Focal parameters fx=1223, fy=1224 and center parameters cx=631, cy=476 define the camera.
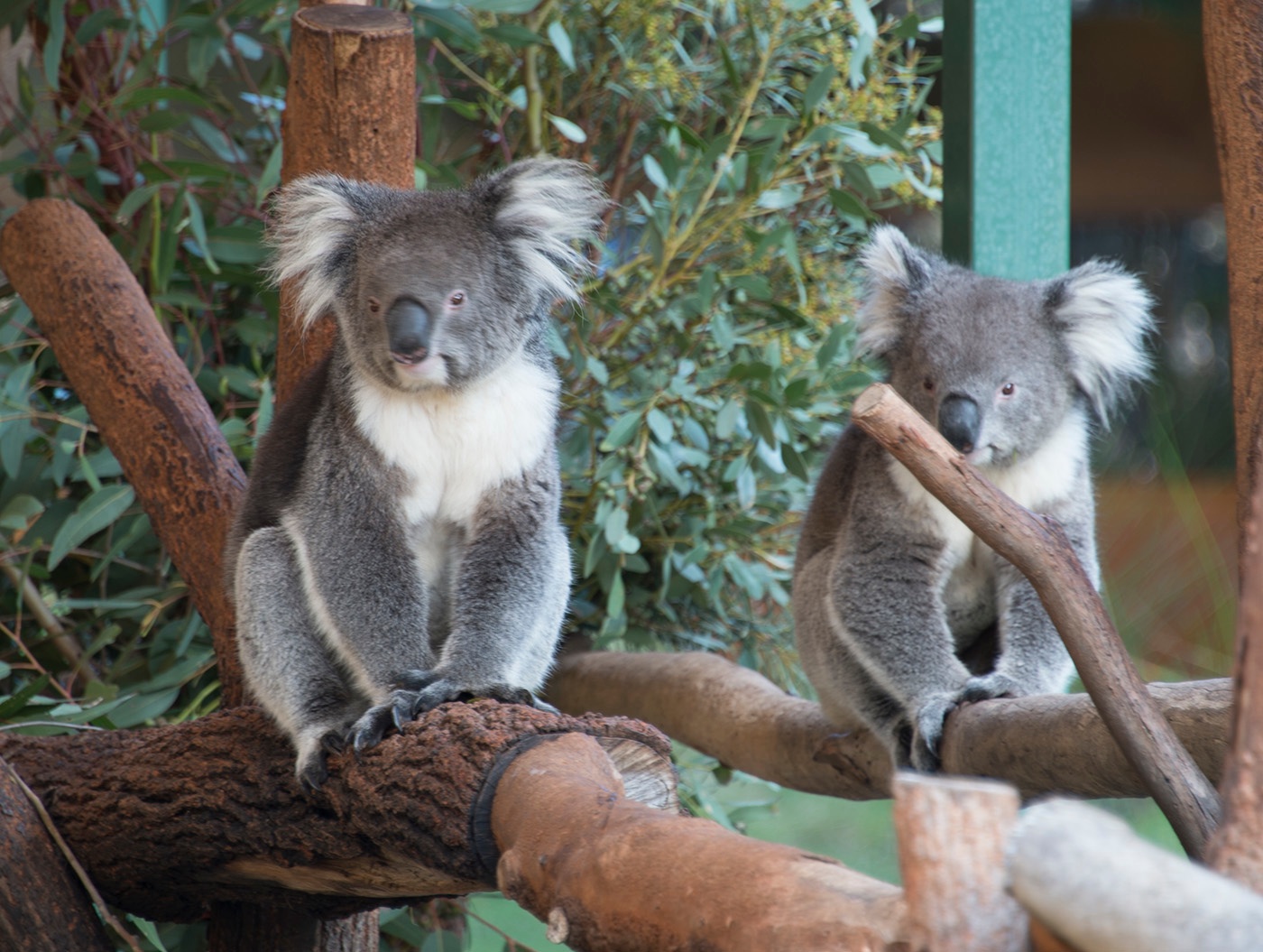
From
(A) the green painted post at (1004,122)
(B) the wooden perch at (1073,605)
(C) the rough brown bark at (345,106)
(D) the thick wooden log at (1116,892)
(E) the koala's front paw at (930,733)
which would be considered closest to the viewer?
(D) the thick wooden log at (1116,892)

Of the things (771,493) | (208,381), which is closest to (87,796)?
(208,381)

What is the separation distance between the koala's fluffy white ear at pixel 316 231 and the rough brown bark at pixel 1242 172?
1521 millimetres

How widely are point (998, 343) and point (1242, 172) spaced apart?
878 millimetres

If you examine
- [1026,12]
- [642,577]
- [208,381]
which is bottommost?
[642,577]

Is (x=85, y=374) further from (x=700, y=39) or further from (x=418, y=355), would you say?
(x=700, y=39)

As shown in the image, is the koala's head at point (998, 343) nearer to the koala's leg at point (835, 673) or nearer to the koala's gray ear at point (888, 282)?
the koala's gray ear at point (888, 282)

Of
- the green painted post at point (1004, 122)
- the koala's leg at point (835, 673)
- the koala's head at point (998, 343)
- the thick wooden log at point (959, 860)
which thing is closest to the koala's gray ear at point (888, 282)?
the koala's head at point (998, 343)

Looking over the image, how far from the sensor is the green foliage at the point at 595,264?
3283 mm

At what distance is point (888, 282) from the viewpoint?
2.85 meters

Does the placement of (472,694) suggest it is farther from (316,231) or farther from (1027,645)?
(1027,645)

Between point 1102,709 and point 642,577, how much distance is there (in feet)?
8.16

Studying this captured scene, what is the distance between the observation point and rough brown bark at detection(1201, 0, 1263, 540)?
68.6 inches

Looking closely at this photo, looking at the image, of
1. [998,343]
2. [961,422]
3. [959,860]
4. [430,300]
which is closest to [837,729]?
[961,422]

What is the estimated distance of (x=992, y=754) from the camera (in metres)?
2.04
